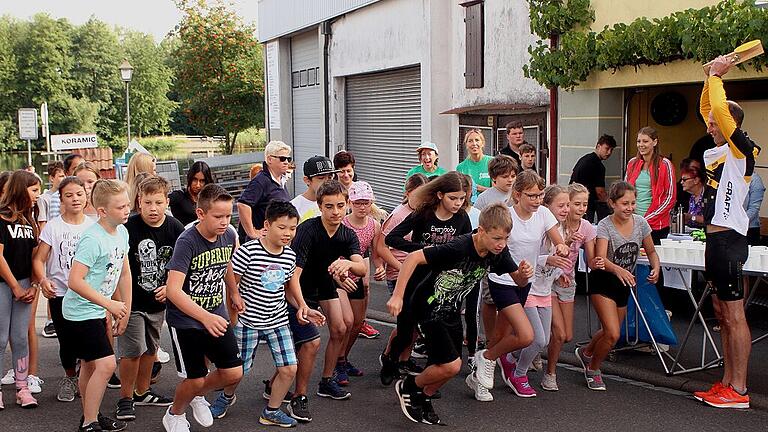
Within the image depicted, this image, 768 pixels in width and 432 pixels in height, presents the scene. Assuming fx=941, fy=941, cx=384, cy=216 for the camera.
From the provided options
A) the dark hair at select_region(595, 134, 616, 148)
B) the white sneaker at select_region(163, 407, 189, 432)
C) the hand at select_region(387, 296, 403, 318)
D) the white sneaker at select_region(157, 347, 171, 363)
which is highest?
the dark hair at select_region(595, 134, 616, 148)

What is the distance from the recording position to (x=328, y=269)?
665 centimetres

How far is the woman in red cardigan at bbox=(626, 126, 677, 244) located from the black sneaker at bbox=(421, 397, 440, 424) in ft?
13.7

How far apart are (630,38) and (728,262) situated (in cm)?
481

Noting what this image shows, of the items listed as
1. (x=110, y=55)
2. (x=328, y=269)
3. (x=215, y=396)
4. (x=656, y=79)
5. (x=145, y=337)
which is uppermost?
(x=110, y=55)

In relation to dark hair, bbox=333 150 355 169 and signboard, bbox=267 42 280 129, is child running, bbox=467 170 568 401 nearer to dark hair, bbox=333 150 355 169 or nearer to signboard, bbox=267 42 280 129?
dark hair, bbox=333 150 355 169

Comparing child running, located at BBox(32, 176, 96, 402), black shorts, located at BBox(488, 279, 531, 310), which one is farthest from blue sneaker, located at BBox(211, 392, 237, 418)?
black shorts, located at BBox(488, 279, 531, 310)

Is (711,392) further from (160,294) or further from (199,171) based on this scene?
(199,171)

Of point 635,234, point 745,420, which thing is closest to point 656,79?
point 635,234

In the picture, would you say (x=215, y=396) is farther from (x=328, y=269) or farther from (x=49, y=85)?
(x=49, y=85)

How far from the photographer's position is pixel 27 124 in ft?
79.9

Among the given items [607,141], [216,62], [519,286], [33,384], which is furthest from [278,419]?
[216,62]

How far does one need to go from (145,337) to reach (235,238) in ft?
3.56

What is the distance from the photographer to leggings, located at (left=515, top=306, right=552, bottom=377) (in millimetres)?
6977

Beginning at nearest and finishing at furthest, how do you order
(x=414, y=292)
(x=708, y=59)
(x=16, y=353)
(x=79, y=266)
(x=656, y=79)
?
(x=79, y=266)
(x=414, y=292)
(x=16, y=353)
(x=708, y=59)
(x=656, y=79)
